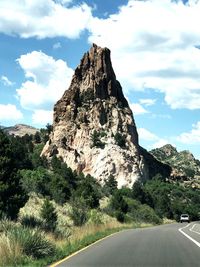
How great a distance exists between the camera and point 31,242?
14594 mm

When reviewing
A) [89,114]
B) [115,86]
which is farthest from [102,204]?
[115,86]

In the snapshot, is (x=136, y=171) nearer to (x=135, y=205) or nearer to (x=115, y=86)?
(x=115, y=86)

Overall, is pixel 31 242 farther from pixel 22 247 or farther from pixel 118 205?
pixel 118 205

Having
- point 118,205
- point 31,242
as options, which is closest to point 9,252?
point 31,242

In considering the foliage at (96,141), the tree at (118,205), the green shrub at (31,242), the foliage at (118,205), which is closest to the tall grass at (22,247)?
the green shrub at (31,242)

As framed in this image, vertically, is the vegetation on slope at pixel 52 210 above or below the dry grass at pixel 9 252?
above

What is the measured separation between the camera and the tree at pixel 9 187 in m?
38.7

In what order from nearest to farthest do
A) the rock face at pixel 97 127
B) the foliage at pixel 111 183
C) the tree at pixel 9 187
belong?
the tree at pixel 9 187 → the foliage at pixel 111 183 → the rock face at pixel 97 127

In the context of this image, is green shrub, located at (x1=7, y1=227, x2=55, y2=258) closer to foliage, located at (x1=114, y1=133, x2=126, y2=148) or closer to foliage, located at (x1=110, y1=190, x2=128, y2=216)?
foliage, located at (x1=110, y1=190, x2=128, y2=216)

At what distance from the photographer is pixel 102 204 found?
7675 centimetres

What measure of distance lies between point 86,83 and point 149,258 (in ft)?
378

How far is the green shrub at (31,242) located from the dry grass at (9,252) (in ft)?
0.83

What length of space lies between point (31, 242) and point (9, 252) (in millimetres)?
1349

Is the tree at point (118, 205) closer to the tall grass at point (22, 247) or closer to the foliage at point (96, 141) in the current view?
the foliage at point (96, 141)
